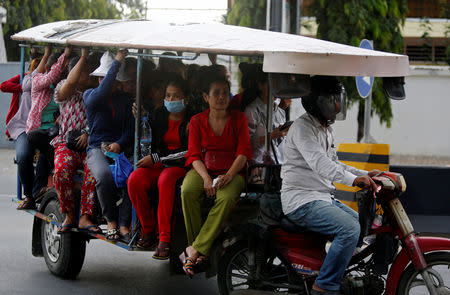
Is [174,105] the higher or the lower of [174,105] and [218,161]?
the higher

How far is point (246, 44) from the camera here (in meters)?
4.68

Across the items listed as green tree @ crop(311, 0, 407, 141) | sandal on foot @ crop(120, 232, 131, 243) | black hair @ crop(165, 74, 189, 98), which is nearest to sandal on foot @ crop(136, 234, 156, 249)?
sandal on foot @ crop(120, 232, 131, 243)

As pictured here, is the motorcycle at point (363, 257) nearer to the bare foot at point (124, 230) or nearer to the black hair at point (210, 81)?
the bare foot at point (124, 230)

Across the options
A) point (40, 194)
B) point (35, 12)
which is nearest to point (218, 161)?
point (40, 194)

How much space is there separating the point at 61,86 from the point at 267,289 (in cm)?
260

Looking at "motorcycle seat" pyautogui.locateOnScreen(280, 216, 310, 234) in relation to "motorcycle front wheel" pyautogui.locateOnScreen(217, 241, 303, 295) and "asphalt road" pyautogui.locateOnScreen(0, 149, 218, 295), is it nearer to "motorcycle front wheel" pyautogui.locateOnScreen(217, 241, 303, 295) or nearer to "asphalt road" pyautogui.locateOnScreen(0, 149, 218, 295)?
"motorcycle front wheel" pyautogui.locateOnScreen(217, 241, 303, 295)

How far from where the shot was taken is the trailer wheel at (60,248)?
20.1ft

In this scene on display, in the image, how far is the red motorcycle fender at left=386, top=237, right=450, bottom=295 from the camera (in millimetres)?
4344

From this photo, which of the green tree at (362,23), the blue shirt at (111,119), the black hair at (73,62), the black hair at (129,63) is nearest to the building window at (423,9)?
the green tree at (362,23)

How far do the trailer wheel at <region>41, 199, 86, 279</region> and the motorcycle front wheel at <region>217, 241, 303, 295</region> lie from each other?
5.48ft

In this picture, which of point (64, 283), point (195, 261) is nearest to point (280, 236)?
point (195, 261)

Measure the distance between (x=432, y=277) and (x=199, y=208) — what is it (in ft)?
5.32

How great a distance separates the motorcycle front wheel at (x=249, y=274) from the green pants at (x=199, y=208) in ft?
0.56

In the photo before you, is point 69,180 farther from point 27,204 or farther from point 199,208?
point 199,208
